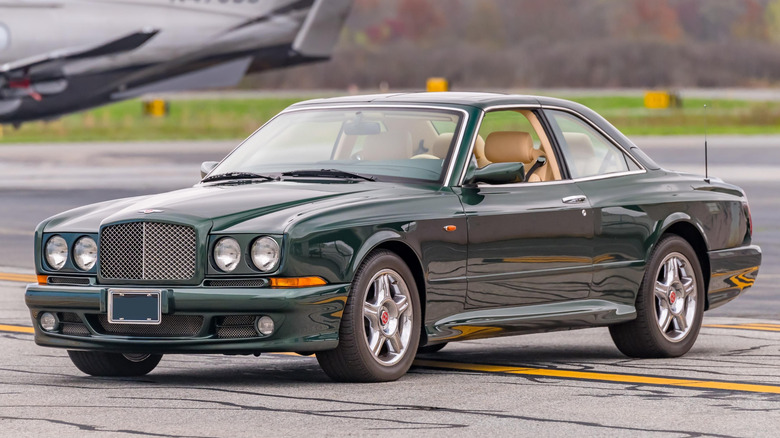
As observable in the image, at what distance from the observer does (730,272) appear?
1009 centimetres

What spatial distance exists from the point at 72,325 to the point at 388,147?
6.79 ft

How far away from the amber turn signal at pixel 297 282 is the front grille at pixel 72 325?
1120 millimetres

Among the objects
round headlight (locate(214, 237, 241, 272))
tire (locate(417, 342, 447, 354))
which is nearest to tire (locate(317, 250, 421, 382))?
round headlight (locate(214, 237, 241, 272))

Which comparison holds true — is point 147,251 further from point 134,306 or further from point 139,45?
point 139,45

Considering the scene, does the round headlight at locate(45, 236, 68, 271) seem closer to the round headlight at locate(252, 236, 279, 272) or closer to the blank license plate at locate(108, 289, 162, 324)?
the blank license plate at locate(108, 289, 162, 324)

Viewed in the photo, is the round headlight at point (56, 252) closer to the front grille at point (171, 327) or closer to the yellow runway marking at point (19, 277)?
the front grille at point (171, 327)

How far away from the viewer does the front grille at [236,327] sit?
25.0 feet

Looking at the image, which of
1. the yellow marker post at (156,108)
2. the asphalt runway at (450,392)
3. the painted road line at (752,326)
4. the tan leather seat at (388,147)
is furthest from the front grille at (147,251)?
the yellow marker post at (156,108)

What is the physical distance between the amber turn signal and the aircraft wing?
25800 millimetres

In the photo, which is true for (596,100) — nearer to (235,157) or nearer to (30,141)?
(30,141)

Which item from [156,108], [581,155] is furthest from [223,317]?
[156,108]

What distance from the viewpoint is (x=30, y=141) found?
53562 mm

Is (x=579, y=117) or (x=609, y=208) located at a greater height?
(x=579, y=117)

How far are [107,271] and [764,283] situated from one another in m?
7.83
